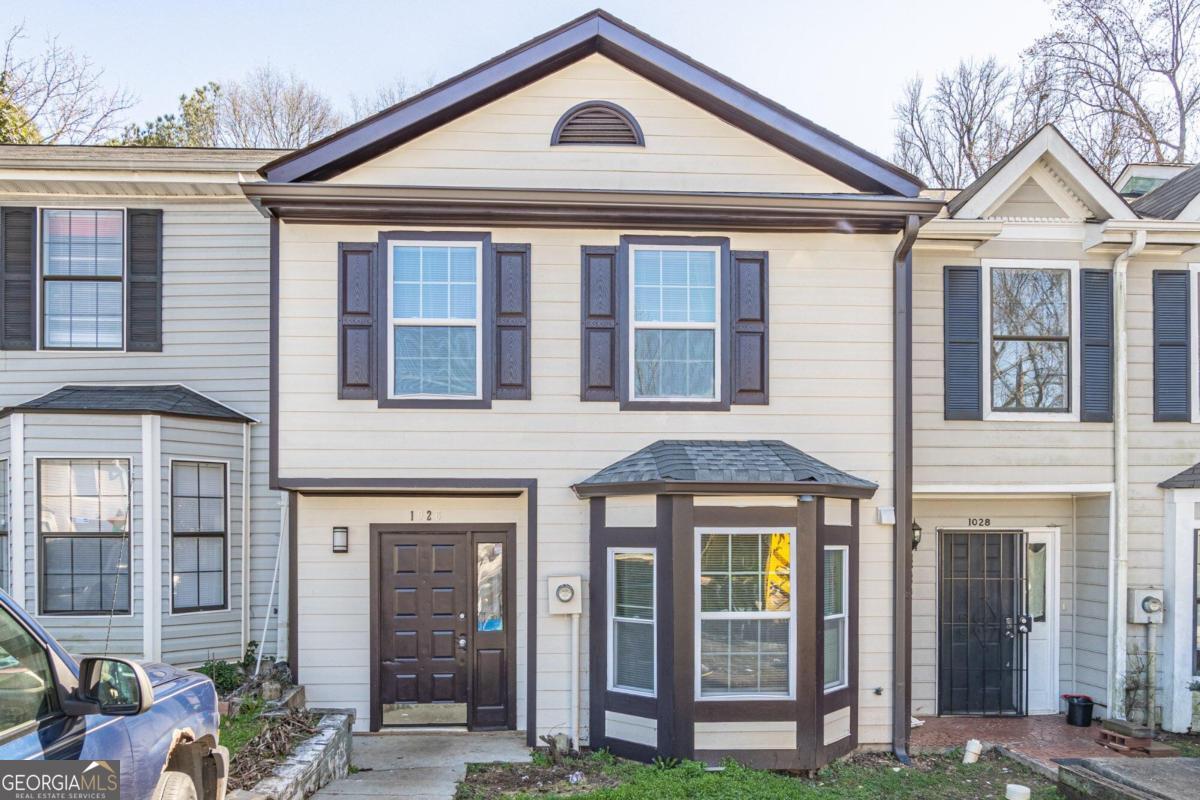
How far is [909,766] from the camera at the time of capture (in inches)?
297

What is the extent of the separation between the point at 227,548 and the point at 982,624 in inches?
325

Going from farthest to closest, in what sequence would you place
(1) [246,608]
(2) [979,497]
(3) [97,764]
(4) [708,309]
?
(2) [979,497], (1) [246,608], (4) [708,309], (3) [97,764]

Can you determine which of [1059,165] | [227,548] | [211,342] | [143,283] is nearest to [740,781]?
[227,548]

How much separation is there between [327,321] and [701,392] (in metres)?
3.55

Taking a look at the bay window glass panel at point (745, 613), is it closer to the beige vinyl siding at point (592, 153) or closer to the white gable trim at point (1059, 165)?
the beige vinyl siding at point (592, 153)

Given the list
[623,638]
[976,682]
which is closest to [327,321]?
[623,638]

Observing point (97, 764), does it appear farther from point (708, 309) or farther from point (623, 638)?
point (708, 309)

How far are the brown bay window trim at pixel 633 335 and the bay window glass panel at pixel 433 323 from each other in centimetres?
136

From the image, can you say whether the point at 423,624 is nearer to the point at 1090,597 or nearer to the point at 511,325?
the point at 511,325

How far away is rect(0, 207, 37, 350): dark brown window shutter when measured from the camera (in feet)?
28.5

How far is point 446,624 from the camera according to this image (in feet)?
26.9

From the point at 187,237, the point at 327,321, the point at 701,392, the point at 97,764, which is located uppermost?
the point at 187,237

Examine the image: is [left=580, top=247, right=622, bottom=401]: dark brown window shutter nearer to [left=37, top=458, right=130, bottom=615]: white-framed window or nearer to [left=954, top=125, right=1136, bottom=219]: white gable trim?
[left=954, top=125, right=1136, bottom=219]: white gable trim

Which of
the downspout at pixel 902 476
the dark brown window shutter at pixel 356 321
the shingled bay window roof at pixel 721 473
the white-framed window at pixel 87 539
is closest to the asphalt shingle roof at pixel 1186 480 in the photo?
the downspout at pixel 902 476
